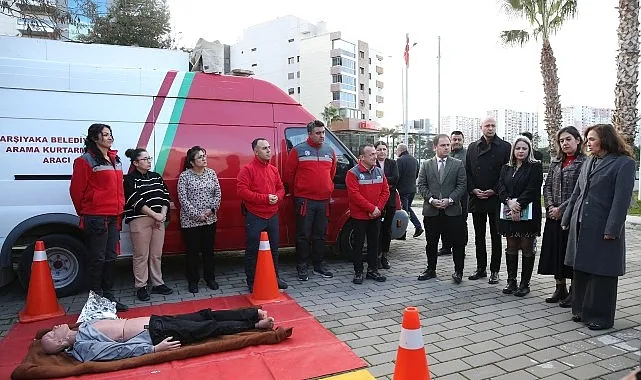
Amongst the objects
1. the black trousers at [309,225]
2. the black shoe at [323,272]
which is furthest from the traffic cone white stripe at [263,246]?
the black shoe at [323,272]

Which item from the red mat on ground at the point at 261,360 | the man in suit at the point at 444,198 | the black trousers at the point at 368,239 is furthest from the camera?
the black trousers at the point at 368,239

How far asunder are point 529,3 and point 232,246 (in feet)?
51.0

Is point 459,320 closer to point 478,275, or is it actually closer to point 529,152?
point 478,275

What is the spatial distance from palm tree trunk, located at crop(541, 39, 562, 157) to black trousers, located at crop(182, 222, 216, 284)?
14703 mm

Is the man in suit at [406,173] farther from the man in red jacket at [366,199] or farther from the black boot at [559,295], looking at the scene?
the black boot at [559,295]

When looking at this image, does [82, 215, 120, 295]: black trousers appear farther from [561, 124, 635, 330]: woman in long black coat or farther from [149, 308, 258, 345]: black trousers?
[561, 124, 635, 330]: woman in long black coat

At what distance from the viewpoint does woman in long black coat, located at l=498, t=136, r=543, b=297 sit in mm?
5324

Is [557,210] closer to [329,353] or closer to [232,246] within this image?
[329,353]

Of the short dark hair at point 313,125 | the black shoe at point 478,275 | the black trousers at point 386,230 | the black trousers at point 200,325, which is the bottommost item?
the black shoe at point 478,275

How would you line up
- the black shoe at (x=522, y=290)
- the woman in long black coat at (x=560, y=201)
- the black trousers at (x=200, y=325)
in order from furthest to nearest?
the black shoe at (x=522, y=290)
the woman in long black coat at (x=560, y=201)
the black trousers at (x=200, y=325)

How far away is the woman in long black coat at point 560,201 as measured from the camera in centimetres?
498

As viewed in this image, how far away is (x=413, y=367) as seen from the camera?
106 inches

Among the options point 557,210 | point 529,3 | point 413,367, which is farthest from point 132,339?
point 529,3

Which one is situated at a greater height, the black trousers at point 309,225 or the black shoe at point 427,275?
the black trousers at point 309,225
